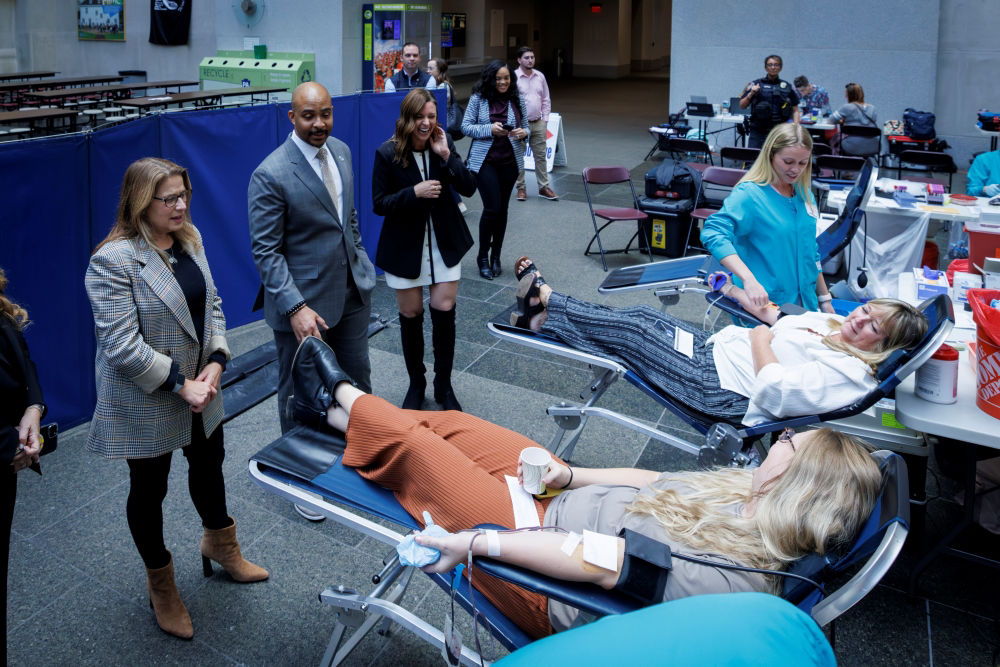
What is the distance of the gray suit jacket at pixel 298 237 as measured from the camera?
3.17 meters

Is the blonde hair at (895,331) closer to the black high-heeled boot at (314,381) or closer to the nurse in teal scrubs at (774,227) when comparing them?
the nurse in teal scrubs at (774,227)

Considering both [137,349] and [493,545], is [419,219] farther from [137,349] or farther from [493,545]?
[493,545]

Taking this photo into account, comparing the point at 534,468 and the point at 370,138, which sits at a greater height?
the point at 370,138

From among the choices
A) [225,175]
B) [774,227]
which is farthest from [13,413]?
[225,175]

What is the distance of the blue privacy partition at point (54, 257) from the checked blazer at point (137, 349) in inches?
65.3

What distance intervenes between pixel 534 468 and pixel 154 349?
1.27m

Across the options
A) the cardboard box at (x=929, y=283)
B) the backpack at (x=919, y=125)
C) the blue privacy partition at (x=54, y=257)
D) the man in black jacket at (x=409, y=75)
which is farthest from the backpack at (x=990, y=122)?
the blue privacy partition at (x=54, y=257)

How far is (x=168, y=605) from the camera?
2.70m

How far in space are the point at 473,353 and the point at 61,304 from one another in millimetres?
2334

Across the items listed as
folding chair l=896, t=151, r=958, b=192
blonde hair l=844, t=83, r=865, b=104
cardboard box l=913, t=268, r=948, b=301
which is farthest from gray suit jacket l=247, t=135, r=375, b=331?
blonde hair l=844, t=83, r=865, b=104

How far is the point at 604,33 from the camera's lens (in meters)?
26.2

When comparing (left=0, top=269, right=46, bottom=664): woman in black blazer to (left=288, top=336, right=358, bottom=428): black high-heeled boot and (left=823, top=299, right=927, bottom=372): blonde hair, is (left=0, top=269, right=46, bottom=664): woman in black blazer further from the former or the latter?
(left=823, top=299, right=927, bottom=372): blonde hair

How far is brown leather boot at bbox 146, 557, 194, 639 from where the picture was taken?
8.78 ft

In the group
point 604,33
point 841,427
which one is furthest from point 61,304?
point 604,33
